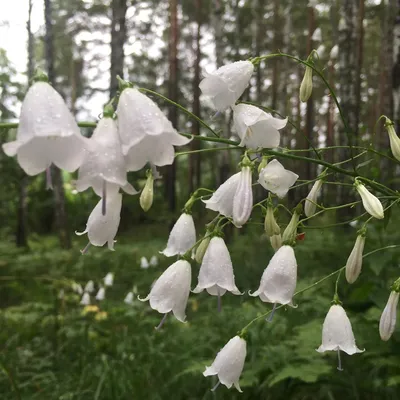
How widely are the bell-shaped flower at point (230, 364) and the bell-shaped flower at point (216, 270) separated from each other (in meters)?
0.28

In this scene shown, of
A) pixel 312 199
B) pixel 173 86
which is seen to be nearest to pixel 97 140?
pixel 312 199

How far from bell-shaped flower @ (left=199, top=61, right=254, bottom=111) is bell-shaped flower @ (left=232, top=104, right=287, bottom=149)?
3.2 inches

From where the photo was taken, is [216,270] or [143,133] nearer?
[143,133]

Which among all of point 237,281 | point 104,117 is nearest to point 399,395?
point 104,117

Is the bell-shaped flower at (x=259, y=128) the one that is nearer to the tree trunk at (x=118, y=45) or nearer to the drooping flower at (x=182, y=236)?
the drooping flower at (x=182, y=236)

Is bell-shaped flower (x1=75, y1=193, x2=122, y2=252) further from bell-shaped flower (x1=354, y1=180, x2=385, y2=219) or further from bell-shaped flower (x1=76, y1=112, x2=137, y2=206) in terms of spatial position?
bell-shaped flower (x1=354, y1=180, x2=385, y2=219)

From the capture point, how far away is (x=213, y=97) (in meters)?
1.65

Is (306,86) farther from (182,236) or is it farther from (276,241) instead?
(182,236)

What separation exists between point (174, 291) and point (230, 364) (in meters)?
0.38

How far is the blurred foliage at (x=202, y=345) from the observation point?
3037mm

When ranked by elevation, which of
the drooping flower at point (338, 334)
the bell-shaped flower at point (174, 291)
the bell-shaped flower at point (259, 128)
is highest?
the bell-shaped flower at point (259, 128)

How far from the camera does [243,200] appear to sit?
1503 mm

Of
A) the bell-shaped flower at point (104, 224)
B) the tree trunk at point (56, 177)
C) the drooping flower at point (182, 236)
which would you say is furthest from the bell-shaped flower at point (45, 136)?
the tree trunk at point (56, 177)

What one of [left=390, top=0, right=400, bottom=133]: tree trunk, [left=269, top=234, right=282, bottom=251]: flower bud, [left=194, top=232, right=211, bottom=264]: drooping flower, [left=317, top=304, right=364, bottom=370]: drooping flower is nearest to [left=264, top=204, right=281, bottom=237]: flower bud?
[left=269, top=234, right=282, bottom=251]: flower bud
